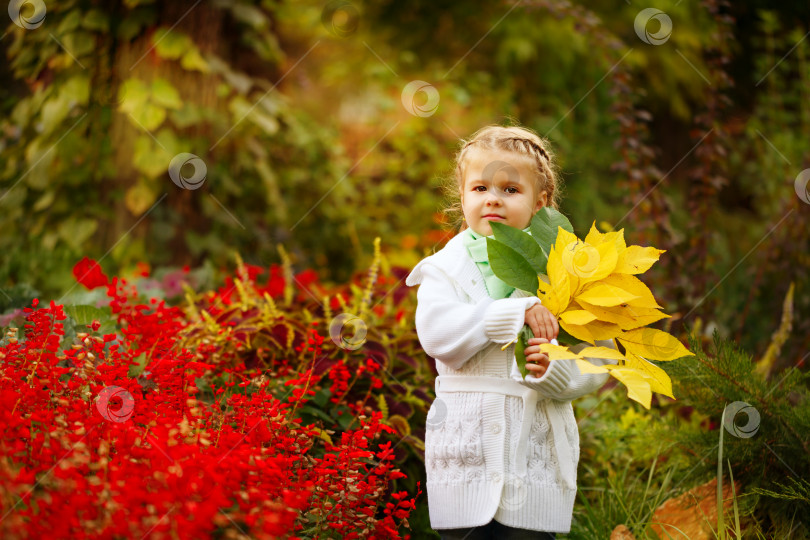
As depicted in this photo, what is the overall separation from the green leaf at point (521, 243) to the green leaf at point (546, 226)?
0.04 m

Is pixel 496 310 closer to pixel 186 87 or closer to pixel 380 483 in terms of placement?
pixel 380 483

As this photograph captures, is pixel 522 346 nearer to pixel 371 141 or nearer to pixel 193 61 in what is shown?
pixel 193 61

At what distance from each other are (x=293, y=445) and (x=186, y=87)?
297 centimetres

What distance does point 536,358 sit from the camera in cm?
164

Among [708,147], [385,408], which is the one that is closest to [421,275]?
[385,408]

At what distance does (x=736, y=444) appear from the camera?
2203 millimetres

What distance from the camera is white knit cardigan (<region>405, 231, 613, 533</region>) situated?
1715mm

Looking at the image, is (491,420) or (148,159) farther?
(148,159)
